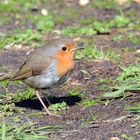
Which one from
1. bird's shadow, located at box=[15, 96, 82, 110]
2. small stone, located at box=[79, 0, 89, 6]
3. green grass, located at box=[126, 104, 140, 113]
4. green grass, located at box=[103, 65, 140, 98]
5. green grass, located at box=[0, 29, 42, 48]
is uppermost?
small stone, located at box=[79, 0, 89, 6]

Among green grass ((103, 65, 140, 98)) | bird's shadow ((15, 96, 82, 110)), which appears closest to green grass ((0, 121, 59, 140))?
bird's shadow ((15, 96, 82, 110))

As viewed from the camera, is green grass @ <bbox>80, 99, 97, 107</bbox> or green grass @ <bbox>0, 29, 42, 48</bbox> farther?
green grass @ <bbox>0, 29, 42, 48</bbox>

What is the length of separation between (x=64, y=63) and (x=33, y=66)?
0.35 m

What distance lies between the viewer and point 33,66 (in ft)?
22.4

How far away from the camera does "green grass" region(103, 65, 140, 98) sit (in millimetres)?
6902

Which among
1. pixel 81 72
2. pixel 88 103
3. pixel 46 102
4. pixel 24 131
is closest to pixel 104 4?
pixel 81 72

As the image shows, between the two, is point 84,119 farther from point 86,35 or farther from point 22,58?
point 86,35

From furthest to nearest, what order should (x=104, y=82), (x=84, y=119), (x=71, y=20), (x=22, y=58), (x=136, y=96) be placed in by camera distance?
1. (x=71, y=20)
2. (x=22, y=58)
3. (x=104, y=82)
4. (x=136, y=96)
5. (x=84, y=119)

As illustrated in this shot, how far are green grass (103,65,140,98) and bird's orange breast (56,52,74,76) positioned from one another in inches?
21.9

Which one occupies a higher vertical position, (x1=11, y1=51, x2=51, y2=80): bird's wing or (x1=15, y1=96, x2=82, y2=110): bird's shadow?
(x1=11, y1=51, x2=51, y2=80): bird's wing

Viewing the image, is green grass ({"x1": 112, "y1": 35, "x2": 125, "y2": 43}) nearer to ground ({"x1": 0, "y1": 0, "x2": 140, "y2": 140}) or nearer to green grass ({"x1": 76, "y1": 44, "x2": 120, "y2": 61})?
ground ({"x1": 0, "y1": 0, "x2": 140, "y2": 140})

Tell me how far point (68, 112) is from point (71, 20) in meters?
4.09

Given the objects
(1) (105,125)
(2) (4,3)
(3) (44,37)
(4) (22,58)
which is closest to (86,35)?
(3) (44,37)

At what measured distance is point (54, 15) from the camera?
10.8 meters
